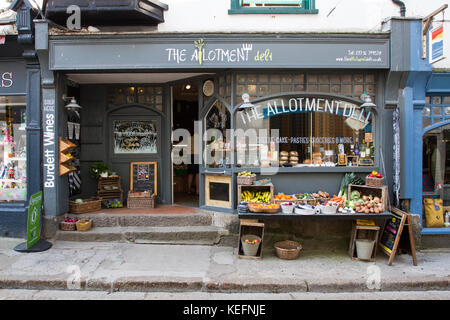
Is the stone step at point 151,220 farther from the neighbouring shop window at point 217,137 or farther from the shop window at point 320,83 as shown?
the shop window at point 320,83

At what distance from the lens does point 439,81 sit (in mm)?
7176

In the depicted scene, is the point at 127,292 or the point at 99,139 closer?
the point at 127,292

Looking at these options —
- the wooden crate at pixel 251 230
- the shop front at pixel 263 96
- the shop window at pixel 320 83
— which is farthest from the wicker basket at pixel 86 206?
the shop window at pixel 320 83

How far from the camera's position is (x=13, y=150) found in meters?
7.96

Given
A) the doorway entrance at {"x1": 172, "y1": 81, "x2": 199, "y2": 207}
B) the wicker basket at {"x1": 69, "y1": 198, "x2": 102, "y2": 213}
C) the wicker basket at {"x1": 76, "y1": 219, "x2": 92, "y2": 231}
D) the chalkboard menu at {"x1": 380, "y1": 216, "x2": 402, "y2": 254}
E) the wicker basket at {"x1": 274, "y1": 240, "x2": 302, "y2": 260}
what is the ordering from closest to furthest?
the chalkboard menu at {"x1": 380, "y1": 216, "x2": 402, "y2": 254}, the wicker basket at {"x1": 274, "y1": 240, "x2": 302, "y2": 260}, the wicker basket at {"x1": 76, "y1": 219, "x2": 92, "y2": 231}, the wicker basket at {"x1": 69, "y1": 198, "x2": 102, "y2": 213}, the doorway entrance at {"x1": 172, "y1": 81, "x2": 199, "y2": 207}

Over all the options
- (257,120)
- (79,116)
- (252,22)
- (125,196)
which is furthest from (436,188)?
(79,116)

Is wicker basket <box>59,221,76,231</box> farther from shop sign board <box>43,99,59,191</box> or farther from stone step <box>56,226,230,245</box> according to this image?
shop sign board <box>43,99,59,191</box>

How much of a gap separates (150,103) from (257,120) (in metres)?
3.07

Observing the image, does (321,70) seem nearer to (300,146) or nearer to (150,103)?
(300,146)

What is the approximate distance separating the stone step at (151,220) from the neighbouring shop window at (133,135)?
6.82 ft

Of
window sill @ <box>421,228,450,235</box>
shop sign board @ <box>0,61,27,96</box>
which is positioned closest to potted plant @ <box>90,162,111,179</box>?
shop sign board @ <box>0,61,27,96</box>

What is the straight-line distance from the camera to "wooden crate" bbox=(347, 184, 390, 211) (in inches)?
257

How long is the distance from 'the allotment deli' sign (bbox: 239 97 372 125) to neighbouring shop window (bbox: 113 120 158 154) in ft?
8.99

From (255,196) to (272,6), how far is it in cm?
421
